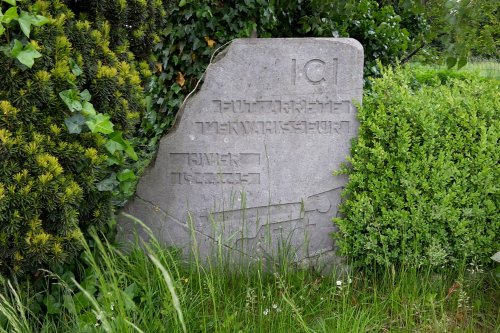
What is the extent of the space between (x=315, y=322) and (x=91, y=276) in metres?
1.12

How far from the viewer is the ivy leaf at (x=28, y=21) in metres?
2.13

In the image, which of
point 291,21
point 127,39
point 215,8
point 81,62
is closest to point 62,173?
point 81,62

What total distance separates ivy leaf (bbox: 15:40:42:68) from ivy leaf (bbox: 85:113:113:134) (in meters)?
0.34

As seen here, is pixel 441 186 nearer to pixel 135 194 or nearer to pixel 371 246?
pixel 371 246

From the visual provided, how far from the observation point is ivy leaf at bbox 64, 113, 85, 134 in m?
2.34

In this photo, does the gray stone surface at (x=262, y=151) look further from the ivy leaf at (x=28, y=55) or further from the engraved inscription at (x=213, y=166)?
the ivy leaf at (x=28, y=55)

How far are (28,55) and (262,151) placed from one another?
150cm

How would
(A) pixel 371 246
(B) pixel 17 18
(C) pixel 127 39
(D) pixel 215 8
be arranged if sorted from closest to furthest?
(B) pixel 17 18
(C) pixel 127 39
(A) pixel 371 246
(D) pixel 215 8

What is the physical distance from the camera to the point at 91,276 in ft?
8.53

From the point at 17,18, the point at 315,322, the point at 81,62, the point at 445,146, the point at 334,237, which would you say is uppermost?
the point at 17,18

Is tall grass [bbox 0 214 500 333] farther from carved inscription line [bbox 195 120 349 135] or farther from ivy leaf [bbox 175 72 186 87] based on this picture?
ivy leaf [bbox 175 72 186 87]

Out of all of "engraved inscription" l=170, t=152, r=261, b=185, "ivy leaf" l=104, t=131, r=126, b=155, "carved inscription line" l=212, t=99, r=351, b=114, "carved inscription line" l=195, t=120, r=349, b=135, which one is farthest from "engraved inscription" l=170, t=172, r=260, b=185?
"ivy leaf" l=104, t=131, r=126, b=155

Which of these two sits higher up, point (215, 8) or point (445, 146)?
point (215, 8)

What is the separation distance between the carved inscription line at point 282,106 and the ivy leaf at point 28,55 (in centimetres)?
121
